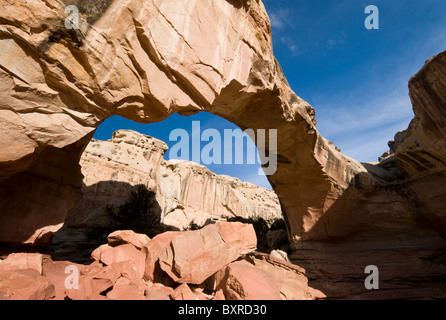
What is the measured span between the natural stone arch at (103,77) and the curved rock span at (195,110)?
19 millimetres

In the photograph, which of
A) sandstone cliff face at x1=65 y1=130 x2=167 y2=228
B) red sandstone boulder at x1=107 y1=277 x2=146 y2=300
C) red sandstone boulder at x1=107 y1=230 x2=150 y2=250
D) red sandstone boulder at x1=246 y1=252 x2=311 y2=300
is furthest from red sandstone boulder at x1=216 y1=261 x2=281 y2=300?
sandstone cliff face at x1=65 y1=130 x2=167 y2=228

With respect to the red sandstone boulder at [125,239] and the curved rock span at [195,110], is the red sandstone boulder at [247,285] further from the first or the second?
the curved rock span at [195,110]

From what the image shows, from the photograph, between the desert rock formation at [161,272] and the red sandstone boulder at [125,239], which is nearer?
the desert rock formation at [161,272]

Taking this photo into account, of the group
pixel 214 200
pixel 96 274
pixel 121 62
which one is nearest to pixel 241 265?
pixel 96 274

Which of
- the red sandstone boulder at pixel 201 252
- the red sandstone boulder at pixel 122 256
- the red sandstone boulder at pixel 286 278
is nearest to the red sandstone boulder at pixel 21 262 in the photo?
the red sandstone boulder at pixel 122 256

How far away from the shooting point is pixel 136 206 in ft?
41.8

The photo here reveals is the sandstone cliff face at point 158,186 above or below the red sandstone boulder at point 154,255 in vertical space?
above

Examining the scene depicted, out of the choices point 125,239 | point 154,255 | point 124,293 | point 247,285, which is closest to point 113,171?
point 125,239

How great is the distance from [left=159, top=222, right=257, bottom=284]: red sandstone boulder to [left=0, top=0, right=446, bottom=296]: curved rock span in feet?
9.11

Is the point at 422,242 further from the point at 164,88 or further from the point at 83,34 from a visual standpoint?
the point at 83,34

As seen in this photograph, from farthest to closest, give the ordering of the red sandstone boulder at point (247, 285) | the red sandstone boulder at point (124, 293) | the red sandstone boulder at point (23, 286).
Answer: the red sandstone boulder at point (247, 285) < the red sandstone boulder at point (124, 293) < the red sandstone boulder at point (23, 286)

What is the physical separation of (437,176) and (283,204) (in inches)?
267

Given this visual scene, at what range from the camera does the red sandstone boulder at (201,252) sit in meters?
4.36

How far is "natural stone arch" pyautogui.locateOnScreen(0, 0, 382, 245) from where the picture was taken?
322 cm
